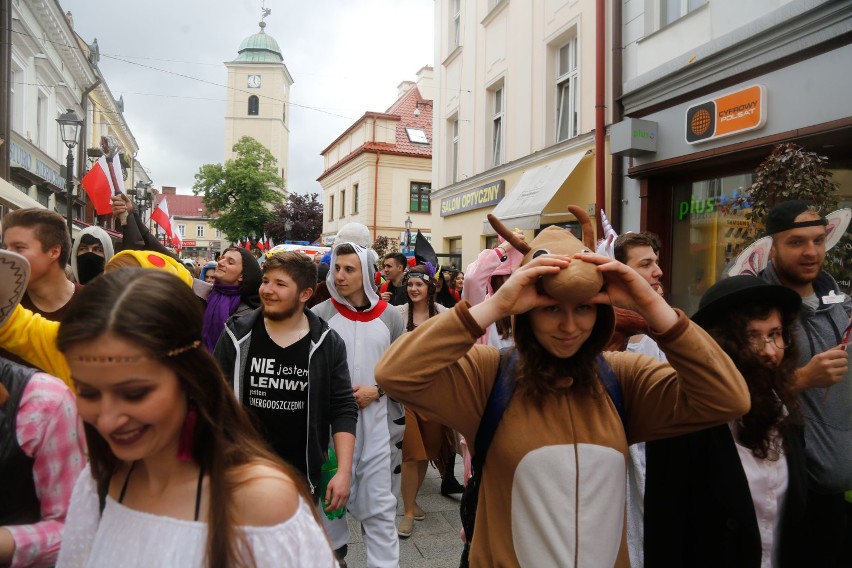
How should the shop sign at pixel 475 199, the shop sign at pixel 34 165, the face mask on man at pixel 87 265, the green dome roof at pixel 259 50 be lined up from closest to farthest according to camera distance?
the face mask on man at pixel 87 265, the shop sign at pixel 475 199, the shop sign at pixel 34 165, the green dome roof at pixel 259 50

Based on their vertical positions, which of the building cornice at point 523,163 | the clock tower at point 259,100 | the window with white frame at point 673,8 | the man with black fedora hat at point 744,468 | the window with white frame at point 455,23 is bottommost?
the man with black fedora hat at point 744,468

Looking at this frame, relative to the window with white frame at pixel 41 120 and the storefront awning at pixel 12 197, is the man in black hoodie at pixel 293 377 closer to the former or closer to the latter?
the storefront awning at pixel 12 197

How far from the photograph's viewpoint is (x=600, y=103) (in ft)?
31.8

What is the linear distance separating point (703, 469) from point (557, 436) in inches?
24.6

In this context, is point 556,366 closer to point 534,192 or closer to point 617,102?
point 617,102

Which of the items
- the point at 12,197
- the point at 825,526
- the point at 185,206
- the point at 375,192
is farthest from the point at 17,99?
the point at 185,206

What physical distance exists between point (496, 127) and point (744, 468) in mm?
13062

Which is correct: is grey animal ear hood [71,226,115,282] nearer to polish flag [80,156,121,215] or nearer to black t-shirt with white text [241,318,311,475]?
black t-shirt with white text [241,318,311,475]

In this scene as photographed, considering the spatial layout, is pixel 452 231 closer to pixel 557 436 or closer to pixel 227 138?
pixel 557 436

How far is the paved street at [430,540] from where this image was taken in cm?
406

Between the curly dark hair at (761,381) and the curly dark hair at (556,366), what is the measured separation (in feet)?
2.00

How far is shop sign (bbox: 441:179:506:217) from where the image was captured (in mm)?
13565

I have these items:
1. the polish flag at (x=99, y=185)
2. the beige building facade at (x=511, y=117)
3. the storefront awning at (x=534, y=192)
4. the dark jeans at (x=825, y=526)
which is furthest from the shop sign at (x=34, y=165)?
the dark jeans at (x=825, y=526)

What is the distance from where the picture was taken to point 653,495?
6.86 feet
